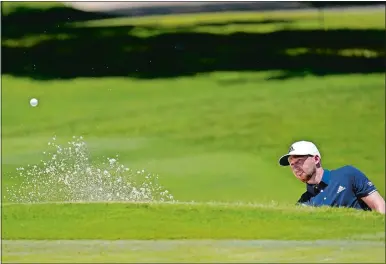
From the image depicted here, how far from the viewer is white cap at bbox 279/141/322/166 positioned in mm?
3590

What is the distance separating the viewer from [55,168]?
3.59m

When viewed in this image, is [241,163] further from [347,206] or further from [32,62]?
[32,62]

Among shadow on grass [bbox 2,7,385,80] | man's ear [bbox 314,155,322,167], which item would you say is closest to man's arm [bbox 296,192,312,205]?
man's ear [bbox 314,155,322,167]

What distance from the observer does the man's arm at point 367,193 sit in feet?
11.5

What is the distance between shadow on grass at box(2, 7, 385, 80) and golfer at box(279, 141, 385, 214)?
0.45m

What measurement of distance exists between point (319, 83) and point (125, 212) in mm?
993

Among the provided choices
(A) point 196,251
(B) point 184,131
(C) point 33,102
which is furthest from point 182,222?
(C) point 33,102

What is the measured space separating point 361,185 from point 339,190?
10 cm

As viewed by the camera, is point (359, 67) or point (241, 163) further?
point (359, 67)

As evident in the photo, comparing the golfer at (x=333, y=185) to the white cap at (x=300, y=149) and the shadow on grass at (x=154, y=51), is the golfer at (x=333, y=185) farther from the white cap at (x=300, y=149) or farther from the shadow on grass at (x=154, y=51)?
the shadow on grass at (x=154, y=51)

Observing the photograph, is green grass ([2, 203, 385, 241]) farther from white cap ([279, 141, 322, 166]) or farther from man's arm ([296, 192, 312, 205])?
white cap ([279, 141, 322, 166])

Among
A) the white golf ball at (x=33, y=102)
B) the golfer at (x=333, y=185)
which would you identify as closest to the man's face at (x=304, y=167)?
the golfer at (x=333, y=185)

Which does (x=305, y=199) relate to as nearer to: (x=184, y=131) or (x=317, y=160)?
(x=317, y=160)

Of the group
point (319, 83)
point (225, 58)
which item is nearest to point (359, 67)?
point (319, 83)
